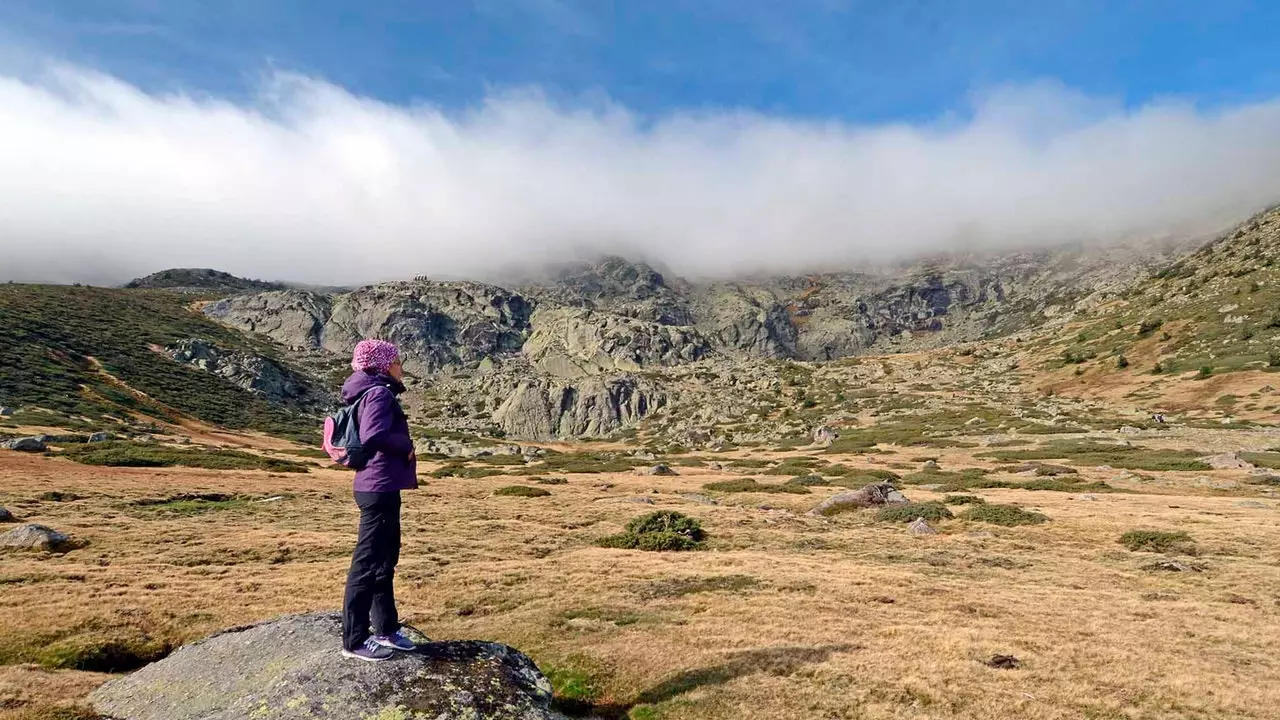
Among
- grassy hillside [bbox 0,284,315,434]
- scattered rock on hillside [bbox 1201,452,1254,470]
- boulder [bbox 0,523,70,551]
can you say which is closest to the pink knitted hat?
boulder [bbox 0,523,70,551]

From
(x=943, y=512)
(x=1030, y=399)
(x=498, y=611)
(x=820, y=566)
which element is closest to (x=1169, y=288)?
(x=1030, y=399)

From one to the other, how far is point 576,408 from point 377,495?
152m

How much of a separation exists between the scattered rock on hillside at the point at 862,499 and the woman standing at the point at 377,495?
1216 inches

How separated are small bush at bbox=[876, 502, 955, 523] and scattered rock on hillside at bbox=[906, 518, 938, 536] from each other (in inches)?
51.5

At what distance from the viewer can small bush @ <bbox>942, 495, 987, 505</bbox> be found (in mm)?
35269

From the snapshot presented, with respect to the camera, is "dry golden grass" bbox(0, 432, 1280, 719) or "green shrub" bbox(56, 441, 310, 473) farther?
"green shrub" bbox(56, 441, 310, 473)

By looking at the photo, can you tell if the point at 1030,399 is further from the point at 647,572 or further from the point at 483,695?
the point at 483,695

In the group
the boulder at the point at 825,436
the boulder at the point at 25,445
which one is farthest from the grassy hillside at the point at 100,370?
the boulder at the point at 825,436

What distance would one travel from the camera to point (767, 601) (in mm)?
17469

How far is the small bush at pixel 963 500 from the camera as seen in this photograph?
35269 mm

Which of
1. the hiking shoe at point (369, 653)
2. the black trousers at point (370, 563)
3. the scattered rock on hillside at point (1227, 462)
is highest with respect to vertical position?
the black trousers at point (370, 563)

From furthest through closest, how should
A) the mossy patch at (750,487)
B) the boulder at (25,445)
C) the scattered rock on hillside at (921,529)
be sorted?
the boulder at (25,445)
the mossy patch at (750,487)
the scattered rock on hillside at (921,529)

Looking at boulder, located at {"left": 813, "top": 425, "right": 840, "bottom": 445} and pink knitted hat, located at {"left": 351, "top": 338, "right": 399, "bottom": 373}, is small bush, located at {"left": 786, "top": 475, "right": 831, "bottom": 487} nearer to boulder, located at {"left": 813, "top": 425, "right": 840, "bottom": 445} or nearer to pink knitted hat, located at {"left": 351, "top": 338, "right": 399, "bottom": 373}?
boulder, located at {"left": 813, "top": 425, "right": 840, "bottom": 445}

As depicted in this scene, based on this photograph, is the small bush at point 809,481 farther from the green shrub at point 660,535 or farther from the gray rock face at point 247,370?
the gray rock face at point 247,370
